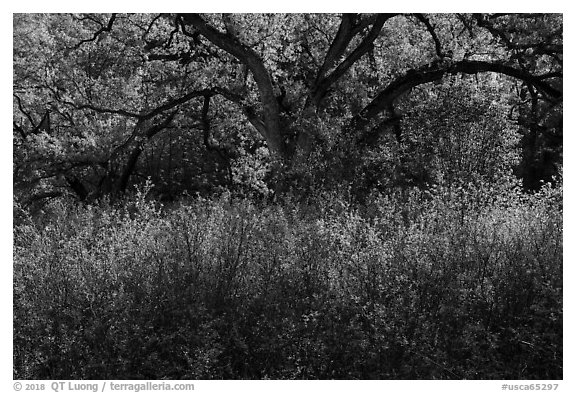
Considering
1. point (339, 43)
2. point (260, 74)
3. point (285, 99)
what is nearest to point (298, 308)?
point (260, 74)

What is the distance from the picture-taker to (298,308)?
5590 millimetres

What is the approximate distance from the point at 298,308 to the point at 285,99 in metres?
9.29

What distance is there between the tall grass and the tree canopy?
15.4 ft

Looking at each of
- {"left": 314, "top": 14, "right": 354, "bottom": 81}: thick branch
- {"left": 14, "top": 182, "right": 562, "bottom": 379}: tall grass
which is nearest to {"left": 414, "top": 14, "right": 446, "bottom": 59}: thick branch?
{"left": 314, "top": 14, "right": 354, "bottom": 81}: thick branch

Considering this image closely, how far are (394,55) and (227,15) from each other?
16.5ft

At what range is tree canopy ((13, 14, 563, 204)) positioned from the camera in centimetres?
1308

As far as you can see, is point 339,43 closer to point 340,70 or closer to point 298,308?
point 340,70

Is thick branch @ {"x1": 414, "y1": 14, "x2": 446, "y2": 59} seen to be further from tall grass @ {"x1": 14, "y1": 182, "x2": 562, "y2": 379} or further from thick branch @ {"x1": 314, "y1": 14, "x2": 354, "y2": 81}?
tall grass @ {"x1": 14, "y1": 182, "x2": 562, "y2": 379}

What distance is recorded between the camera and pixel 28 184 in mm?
17062

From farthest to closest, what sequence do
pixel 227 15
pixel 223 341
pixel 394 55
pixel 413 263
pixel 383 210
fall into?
pixel 394 55 < pixel 227 15 < pixel 383 210 < pixel 413 263 < pixel 223 341

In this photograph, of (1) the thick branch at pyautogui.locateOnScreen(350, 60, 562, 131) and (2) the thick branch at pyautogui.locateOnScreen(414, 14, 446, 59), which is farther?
(2) the thick branch at pyautogui.locateOnScreen(414, 14, 446, 59)

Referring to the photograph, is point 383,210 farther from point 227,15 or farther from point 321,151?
point 227,15

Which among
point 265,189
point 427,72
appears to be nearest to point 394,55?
point 427,72

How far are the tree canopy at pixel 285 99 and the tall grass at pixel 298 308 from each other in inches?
185
